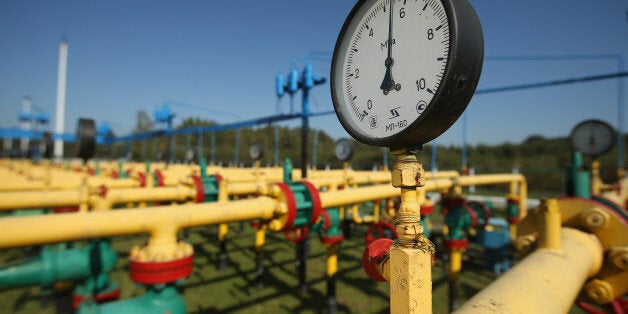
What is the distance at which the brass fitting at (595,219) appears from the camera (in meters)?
1.50

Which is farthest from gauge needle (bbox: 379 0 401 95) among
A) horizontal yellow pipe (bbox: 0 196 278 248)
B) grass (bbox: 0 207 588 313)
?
grass (bbox: 0 207 588 313)

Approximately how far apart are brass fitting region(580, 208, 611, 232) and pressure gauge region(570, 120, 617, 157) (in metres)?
2.79

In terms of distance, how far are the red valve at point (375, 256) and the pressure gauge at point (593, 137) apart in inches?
162

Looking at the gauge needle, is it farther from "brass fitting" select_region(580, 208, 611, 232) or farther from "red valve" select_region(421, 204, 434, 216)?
"red valve" select_region(421, 204, 434, 216)

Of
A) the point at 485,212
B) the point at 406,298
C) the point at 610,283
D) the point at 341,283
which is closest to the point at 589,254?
the point at 610,283

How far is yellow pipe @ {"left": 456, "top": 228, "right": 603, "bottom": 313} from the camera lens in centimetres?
85

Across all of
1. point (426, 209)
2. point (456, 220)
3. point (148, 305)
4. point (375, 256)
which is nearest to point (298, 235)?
point (426, 209)

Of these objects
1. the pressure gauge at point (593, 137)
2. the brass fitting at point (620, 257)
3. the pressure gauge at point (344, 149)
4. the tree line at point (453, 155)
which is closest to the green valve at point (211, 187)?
the brass fitting at point (620, 257)

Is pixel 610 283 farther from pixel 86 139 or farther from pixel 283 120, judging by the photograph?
pixel 283 120

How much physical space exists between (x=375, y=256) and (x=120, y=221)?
119 centimetres

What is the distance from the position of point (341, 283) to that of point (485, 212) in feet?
9.24

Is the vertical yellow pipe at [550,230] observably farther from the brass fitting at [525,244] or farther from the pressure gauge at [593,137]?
the pressure gauge at [593,137]

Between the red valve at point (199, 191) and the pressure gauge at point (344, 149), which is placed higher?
the pressure gauge at point (344, 149)

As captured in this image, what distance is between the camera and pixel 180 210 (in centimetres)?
158
